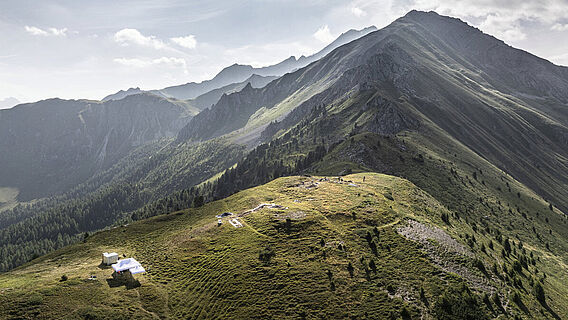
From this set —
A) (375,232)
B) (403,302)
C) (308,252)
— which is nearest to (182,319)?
(308,252)

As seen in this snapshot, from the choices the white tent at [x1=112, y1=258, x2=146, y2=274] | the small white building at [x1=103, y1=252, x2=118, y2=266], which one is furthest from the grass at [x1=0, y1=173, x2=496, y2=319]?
the small white building at [x1=103, y1=252, x2=118, y2=266]

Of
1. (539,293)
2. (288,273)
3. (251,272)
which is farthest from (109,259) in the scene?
(539,293)

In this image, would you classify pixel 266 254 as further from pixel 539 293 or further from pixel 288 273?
pixel 539 293

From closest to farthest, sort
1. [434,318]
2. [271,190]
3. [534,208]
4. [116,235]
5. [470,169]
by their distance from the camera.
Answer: [434,318]
[116,235]
[271,190]
[534,208]
[470,169]

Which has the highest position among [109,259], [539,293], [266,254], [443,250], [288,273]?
[109,259]

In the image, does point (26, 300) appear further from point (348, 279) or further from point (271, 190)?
point (271, 190)

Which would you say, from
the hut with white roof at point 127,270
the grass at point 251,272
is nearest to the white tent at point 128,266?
the hut with white roof at point 127,270

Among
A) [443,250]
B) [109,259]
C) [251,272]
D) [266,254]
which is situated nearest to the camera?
[251,272]
